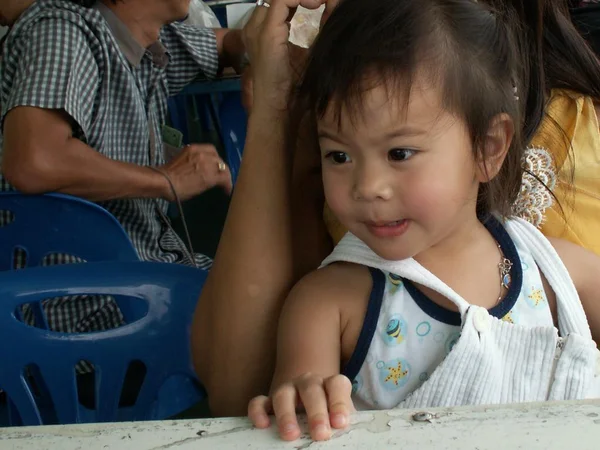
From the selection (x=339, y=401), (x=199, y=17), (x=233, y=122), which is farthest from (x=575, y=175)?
(x=199, y=17)

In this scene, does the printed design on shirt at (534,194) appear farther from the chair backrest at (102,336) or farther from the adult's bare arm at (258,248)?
the chair backrest at (102,336)

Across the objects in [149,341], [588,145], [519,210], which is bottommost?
[149,341]

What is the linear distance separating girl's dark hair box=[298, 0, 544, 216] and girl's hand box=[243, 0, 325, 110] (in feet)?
0.16

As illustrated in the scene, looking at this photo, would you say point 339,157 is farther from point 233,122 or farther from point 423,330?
point 233,122

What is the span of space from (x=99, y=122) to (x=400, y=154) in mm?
1182

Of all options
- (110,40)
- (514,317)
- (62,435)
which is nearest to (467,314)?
(514,317)

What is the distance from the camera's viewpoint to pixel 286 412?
67cm

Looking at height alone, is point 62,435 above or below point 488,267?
below

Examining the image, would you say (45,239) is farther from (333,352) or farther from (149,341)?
(333,352)

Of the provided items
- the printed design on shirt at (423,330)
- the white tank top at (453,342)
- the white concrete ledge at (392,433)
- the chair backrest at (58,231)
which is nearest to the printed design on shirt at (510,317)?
the white tank top at (453,342)

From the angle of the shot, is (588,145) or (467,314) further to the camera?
(588,145)

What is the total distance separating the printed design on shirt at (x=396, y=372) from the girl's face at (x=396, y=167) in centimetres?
15

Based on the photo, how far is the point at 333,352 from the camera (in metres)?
0.91

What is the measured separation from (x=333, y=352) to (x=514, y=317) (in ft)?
0.86
